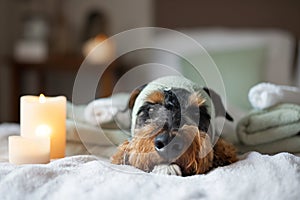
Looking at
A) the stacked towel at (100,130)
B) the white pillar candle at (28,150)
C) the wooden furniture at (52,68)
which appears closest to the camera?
the white pillar candle at (28,150)

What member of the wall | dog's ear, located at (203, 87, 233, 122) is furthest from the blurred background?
dog's ear, located at (203, 87, 233, 122)

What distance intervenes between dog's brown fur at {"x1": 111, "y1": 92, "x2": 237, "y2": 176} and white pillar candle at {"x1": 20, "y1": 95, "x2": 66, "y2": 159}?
0.21m

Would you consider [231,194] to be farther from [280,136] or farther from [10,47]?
[10,47]

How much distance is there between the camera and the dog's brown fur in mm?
822

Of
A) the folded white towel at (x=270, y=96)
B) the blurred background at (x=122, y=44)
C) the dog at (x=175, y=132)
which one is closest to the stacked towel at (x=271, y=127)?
the folded white towel at (x=270, y=96)

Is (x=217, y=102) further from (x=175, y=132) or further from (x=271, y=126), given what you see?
(x=175, y=132)

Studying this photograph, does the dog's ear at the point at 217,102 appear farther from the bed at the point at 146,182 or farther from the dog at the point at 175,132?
the bed at the point at 146,182

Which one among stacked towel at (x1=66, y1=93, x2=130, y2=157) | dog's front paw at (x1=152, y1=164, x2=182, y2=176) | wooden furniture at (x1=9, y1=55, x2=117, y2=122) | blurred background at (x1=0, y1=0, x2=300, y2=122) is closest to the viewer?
dog's front paw at (x1=152, y1=164, x2=182, y2=176)

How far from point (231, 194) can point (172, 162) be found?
0.15 meters

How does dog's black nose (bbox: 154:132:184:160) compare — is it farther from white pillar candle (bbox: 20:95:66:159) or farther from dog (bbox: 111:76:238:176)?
white pillar candle (bbox: 20:95:66:159)

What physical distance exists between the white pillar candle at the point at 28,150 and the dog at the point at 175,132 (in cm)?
15

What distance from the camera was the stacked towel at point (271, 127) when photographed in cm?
104

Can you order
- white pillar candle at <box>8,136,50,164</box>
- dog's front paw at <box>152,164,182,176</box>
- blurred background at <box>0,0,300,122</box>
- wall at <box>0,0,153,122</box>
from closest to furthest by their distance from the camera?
dog's front paw at <box>152,164,182,176</box> < white pillar candle at <box>8,136,50,164</box> < blurred background at <box>0,0,300,122</box> < wall at <box>0,0,153,122</box>

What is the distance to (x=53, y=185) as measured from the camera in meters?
0.77
